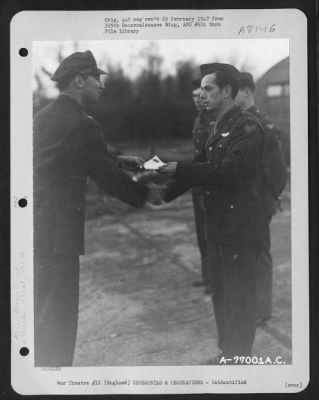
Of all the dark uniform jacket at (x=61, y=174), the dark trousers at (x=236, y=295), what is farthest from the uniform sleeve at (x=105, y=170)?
the dark trousers at (x=236, y=295)

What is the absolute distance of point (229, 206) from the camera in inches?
56.4

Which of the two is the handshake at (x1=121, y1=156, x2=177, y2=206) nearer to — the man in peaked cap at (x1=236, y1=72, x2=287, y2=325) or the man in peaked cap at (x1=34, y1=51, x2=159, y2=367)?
the man in peaked cap at (x1=34, y1=51, x2=159, y2=367)

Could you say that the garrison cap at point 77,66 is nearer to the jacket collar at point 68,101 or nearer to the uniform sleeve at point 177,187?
the jacket collar at point 68,101

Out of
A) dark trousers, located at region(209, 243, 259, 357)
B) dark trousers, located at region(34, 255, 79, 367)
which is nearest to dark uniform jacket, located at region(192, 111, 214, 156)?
dark trousers, located at region(209, 243, 259, 357)

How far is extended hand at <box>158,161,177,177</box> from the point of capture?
1437 millimetres

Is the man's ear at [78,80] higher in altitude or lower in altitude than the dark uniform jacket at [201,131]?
higher

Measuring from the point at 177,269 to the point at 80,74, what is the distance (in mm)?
440

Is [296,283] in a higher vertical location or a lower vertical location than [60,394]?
higher

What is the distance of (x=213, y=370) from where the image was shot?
1.43 m

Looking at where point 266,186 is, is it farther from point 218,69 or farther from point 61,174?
point 61,174

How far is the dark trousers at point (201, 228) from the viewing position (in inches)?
56.7

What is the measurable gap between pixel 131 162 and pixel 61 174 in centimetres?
14
